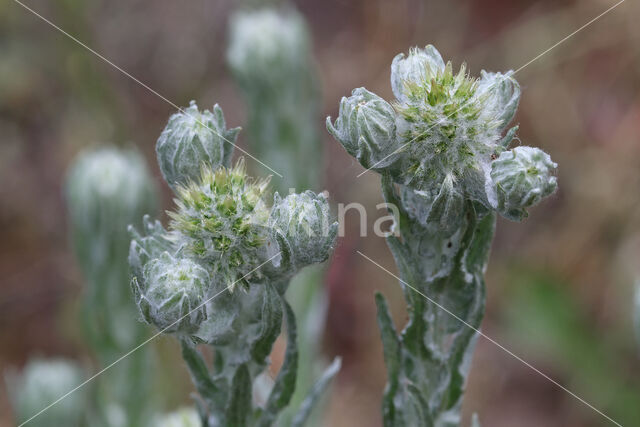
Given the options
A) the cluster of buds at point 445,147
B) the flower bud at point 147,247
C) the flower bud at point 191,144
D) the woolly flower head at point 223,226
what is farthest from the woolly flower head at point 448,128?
the flower bud at point 147,247

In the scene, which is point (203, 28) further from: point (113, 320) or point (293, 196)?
point (293, 196)

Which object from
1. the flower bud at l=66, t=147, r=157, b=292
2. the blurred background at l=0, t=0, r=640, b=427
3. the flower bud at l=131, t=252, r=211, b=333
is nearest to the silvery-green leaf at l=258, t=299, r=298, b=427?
the flower bud at l=131, t=252, r=211, b=333

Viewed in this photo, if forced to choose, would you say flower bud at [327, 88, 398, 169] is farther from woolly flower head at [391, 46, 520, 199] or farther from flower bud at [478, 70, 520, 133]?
flower bud at [478, 70, 520, 133]

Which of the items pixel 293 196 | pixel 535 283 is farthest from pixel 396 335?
pixel 535 283

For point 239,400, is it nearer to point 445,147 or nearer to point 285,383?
point 285,383

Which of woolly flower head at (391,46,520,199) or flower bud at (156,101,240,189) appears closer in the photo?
woolly flower head at (391,46,520,199)

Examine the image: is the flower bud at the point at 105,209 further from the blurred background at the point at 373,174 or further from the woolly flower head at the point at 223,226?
the woolly flower head at the point at 223,226

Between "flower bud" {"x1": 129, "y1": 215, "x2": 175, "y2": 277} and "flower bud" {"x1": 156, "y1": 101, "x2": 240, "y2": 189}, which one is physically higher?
"flower bud" {"x1": 156, "y1": 101, "x2": 240, "y2": 189}
